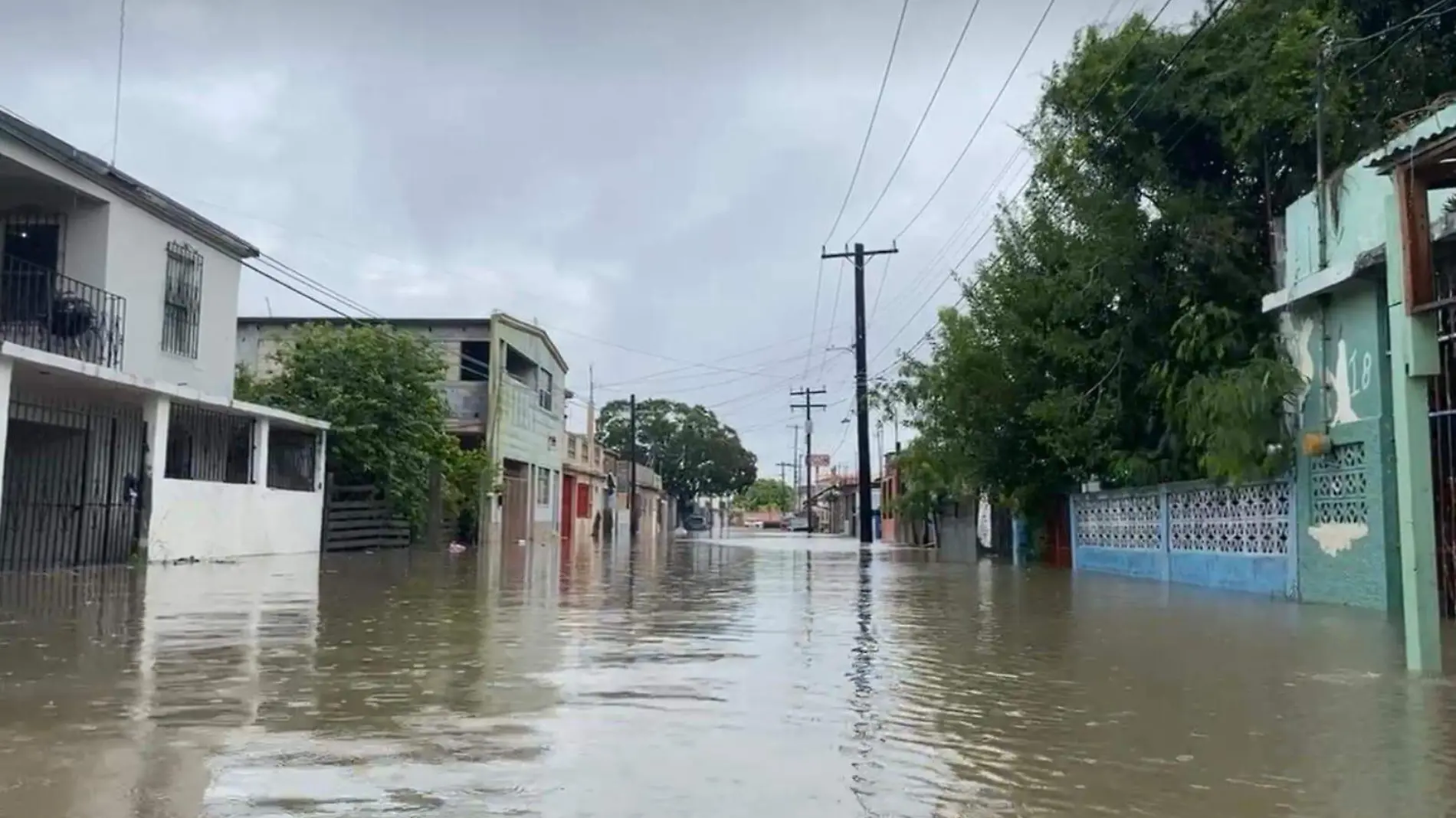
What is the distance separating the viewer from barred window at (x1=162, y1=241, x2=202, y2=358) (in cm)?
1984

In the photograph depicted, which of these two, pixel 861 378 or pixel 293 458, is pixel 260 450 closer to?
pixel 293 458

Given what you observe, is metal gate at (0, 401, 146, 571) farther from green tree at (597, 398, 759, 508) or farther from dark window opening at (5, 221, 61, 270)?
green tree at (597, 398, 759, 508)

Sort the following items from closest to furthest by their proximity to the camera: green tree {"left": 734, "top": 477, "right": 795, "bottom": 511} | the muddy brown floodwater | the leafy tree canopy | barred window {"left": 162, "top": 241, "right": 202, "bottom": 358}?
the muddy brown floodwater, the leafy tree canopy, barred window {"left": 162, "top": 241, "right": 202, "bottom": 358}, green tree {"left": 734, "top": 477, "right": 795, "bottom": 511}

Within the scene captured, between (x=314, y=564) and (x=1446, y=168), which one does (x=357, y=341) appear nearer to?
(x=314, y=564)

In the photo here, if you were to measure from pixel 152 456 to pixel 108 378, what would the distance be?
224cm

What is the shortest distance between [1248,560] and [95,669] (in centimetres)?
1279

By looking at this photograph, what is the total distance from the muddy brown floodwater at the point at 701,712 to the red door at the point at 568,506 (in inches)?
1446

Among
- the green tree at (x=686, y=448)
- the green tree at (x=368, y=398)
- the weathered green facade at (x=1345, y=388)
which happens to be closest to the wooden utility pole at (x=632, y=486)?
the green tree at (x=686, y=448)

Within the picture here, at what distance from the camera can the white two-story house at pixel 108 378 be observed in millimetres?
16266

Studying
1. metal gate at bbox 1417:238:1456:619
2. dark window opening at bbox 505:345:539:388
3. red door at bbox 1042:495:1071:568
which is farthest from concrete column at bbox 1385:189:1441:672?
dark window opening at bbox 505:345:539:388

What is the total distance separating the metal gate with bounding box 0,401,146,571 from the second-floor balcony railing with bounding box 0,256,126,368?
859 mm

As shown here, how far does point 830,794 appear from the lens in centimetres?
468

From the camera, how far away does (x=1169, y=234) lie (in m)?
17.6

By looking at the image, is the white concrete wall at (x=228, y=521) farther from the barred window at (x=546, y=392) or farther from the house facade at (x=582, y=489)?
the house facade at (x=582, y=489)
